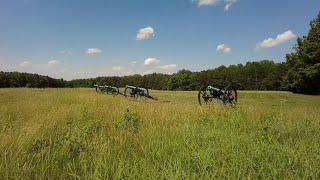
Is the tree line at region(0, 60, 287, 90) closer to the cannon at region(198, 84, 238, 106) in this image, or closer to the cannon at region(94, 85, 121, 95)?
the cannon at region(94, 85, 121, 95)

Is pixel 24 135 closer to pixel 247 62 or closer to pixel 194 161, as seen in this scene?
pixel 194 161

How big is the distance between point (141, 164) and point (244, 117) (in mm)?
4988

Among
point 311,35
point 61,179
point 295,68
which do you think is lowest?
point 61,179

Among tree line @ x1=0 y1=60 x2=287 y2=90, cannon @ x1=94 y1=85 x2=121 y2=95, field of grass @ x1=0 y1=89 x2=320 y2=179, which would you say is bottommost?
field of grass @ x1=0 y1=89 x2=320 y2=179

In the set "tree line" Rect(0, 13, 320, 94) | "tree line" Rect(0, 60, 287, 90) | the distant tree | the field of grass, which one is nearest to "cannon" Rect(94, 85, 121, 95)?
"tree line" Rect(0, 13, 320, 94)

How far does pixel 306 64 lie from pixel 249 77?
53065 mm

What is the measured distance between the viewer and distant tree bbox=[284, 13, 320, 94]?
41156mm

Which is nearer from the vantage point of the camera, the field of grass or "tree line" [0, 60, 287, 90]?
the field of grass

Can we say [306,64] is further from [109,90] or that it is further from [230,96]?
[230,96]

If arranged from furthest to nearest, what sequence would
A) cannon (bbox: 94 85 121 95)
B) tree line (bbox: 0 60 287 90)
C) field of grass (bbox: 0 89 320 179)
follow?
tree line (bbox: 0 60 287 90) < cannon (bbox: 94 85 121 95) < field of grass (bbox: 0 89 320 179)

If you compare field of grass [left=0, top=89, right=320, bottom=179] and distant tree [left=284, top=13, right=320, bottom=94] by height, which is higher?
distant tree [left=284, top=13, right=320, bottom=94]

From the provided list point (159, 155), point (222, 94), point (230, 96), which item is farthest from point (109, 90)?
point (159, 155)

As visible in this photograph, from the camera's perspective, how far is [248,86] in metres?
90.8

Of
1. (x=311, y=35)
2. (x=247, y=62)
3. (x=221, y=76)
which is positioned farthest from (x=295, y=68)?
(x=247, y=62)
